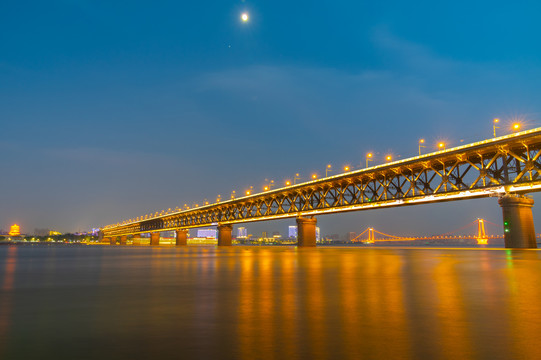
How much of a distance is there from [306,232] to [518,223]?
56.1 metres

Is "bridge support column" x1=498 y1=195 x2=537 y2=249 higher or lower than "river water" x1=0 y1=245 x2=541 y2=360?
higher

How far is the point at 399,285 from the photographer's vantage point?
1270 centimetres

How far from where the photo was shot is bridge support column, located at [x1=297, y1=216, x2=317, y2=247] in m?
101

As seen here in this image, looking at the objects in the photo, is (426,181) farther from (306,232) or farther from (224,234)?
(224,234)

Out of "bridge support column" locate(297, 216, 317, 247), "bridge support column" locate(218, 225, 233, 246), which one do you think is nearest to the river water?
"bridge support column" locate(297, 216, 317, 247)

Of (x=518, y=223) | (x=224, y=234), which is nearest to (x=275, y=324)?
(x=518, y=223)

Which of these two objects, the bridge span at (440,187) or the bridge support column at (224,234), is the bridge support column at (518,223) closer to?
the bridge span at (440,187)

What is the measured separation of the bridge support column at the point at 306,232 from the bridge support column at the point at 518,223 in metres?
53.4

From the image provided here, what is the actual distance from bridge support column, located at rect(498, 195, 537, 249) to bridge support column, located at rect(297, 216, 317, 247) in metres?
53.4

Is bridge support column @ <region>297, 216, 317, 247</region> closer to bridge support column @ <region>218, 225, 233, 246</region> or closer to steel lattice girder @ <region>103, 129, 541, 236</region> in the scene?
steel lattice girder @ <region>103, 129, 541, 236</region>

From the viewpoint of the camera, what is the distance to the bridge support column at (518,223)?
51875mm

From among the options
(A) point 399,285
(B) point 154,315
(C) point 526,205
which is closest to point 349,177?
(C) point 526,205

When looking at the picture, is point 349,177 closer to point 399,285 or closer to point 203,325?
point 399,285

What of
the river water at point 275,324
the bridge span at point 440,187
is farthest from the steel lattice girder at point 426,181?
the river water at point 275,324
